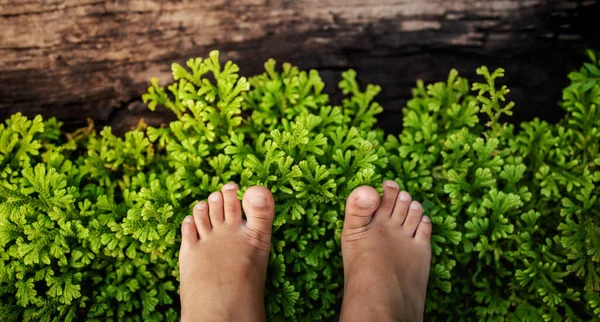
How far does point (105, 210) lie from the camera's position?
11.8 ft

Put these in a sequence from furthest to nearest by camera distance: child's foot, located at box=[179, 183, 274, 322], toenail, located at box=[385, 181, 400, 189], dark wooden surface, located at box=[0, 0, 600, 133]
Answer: dark wooden surface, located at box=[0, 0, 600, 133] < toenail, located at box=[385, 181, 400, 189] < child's foot, located at box=[179, 183, 274, 322]

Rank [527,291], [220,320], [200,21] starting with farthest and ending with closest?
[200,21]
[527,291]
[220,320]

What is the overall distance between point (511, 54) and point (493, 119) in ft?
3.08

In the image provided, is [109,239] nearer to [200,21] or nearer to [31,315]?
[31,315]

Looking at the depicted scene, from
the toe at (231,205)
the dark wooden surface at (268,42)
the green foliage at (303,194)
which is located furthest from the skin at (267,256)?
the dark wooden surface at (268,42)

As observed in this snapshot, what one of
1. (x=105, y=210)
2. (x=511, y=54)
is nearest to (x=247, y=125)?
(x=105, y=210)

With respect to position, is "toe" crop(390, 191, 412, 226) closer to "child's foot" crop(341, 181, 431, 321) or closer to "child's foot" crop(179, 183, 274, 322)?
"child's foot" crop(341, 181, 431, 321)

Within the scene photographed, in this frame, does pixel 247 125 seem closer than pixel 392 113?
Yes

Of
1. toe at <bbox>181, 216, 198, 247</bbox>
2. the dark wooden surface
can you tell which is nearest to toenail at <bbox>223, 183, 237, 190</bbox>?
toe at <bbox>181, 216, 198, 247</bbox>

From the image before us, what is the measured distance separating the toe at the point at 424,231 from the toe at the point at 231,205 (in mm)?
1348

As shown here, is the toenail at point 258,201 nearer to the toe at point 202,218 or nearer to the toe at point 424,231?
the toe at point 202,218

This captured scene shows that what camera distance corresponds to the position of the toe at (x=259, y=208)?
10.9ft

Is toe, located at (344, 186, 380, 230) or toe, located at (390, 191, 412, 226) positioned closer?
toe, located at (344, 186, 380, 230)

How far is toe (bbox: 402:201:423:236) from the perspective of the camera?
12.0 ft
